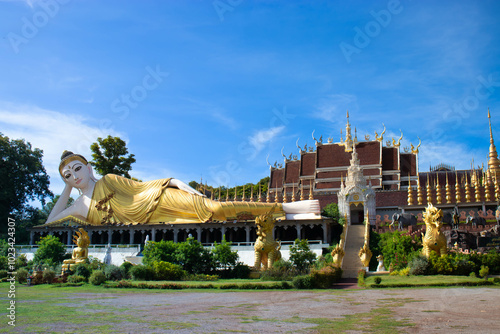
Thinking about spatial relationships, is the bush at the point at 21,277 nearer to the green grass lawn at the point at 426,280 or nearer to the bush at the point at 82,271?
the bush at the point at 82,271

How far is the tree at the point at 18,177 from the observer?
41969mm

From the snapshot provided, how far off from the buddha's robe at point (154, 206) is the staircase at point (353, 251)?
198 inches

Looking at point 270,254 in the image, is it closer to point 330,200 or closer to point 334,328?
point 334,328

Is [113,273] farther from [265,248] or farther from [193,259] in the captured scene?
[265,248]

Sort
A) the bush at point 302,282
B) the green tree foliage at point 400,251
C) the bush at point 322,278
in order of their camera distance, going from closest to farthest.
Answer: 1. the bush at point 302,282
2. the bush at point 322,278
3. the green tree foliage at point 400,251

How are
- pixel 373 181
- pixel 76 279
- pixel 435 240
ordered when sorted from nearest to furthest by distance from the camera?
1. pixel 435 240
2. pixel 76 279
3. pixel 373 181

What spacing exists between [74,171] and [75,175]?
→ 367mm

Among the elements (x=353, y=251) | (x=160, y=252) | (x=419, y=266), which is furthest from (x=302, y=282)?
(x=353, y=251)

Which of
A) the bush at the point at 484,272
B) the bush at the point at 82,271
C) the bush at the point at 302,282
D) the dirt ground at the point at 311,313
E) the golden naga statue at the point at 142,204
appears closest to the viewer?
the dirt ground at the point at 311,313

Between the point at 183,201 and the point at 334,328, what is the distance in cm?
2614

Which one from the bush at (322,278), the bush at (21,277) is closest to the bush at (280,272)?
the bush at (322,278)

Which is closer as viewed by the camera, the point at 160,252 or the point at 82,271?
the point at 82,271

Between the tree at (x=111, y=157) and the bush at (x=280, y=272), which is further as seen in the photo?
the tree at (x=111, y=157)

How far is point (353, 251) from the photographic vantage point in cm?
2483
